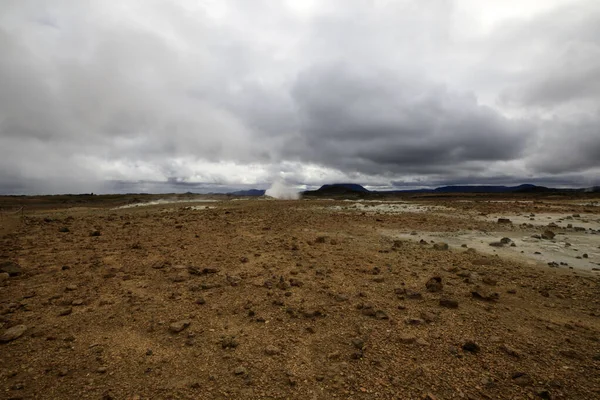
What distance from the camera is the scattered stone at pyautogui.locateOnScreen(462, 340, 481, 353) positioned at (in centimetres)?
492

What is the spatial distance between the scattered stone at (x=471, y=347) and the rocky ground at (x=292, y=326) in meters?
0.02

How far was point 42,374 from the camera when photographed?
14.2ft

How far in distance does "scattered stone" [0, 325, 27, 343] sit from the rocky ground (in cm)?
2

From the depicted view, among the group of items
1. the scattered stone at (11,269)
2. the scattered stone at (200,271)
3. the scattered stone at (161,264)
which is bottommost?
the scattered stone at (200,271)

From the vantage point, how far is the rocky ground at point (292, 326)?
165 inches

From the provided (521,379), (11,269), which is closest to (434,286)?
(521,379)

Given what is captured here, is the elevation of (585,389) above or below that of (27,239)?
below

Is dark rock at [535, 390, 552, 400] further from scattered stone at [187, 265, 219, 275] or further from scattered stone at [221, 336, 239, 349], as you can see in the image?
scattered stone at [187, 265, 219, 275]

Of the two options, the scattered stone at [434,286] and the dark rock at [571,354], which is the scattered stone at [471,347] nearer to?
the dark rock at [571,354]

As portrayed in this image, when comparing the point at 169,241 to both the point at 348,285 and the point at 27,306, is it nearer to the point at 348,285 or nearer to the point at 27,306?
the point at 27,306

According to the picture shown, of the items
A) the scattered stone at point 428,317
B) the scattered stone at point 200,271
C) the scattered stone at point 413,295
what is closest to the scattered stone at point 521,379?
the scattered stone at point 428,317

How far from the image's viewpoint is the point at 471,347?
16.2 feet

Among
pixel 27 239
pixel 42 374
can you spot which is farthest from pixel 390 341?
pixel 27 239

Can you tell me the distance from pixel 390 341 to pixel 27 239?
15546 mm
